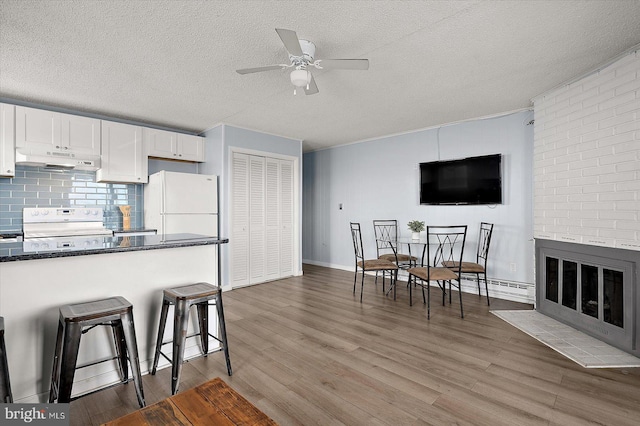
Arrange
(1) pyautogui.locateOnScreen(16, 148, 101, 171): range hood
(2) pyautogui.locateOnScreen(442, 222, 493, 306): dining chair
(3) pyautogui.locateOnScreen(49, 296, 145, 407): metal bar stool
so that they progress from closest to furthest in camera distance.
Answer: (3) pyautogui.locateOnScreen(49, 296, 145, 407): metal bar stool < (1) pyautogui.locateOnScreen(16, 148, 101, 171): range hood < (2) pyautogui.locateOnScreen(442, 222, 493, 306): dining chair

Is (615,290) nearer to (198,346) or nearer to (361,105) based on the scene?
(361,105)

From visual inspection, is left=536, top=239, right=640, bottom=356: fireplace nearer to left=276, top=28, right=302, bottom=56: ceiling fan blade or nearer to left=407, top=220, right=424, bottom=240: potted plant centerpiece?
left=407, top=220, right=424, bottom=240: potted plant centerpiece

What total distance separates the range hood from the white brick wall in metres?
5.35

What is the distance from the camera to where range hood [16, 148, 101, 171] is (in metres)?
3.50

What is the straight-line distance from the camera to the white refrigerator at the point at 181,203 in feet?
13.8

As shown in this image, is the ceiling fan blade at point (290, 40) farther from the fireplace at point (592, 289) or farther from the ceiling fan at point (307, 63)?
the fireplace at point (592, 289)

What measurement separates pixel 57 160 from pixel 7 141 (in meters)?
0.45

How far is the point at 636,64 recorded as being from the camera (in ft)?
8.27

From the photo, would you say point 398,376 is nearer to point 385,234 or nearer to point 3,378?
point 3,378

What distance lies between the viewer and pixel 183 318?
81.8 inches

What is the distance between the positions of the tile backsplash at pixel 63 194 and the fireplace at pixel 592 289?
5.34m

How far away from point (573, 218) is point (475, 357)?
5.71ft

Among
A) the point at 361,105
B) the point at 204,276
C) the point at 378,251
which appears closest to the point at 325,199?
the point at 378,251

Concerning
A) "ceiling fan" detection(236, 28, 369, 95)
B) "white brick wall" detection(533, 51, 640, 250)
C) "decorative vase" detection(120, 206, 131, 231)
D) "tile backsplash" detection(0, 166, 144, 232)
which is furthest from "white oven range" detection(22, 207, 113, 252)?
"white brick wall" detection(533, 51, 640, 250)
